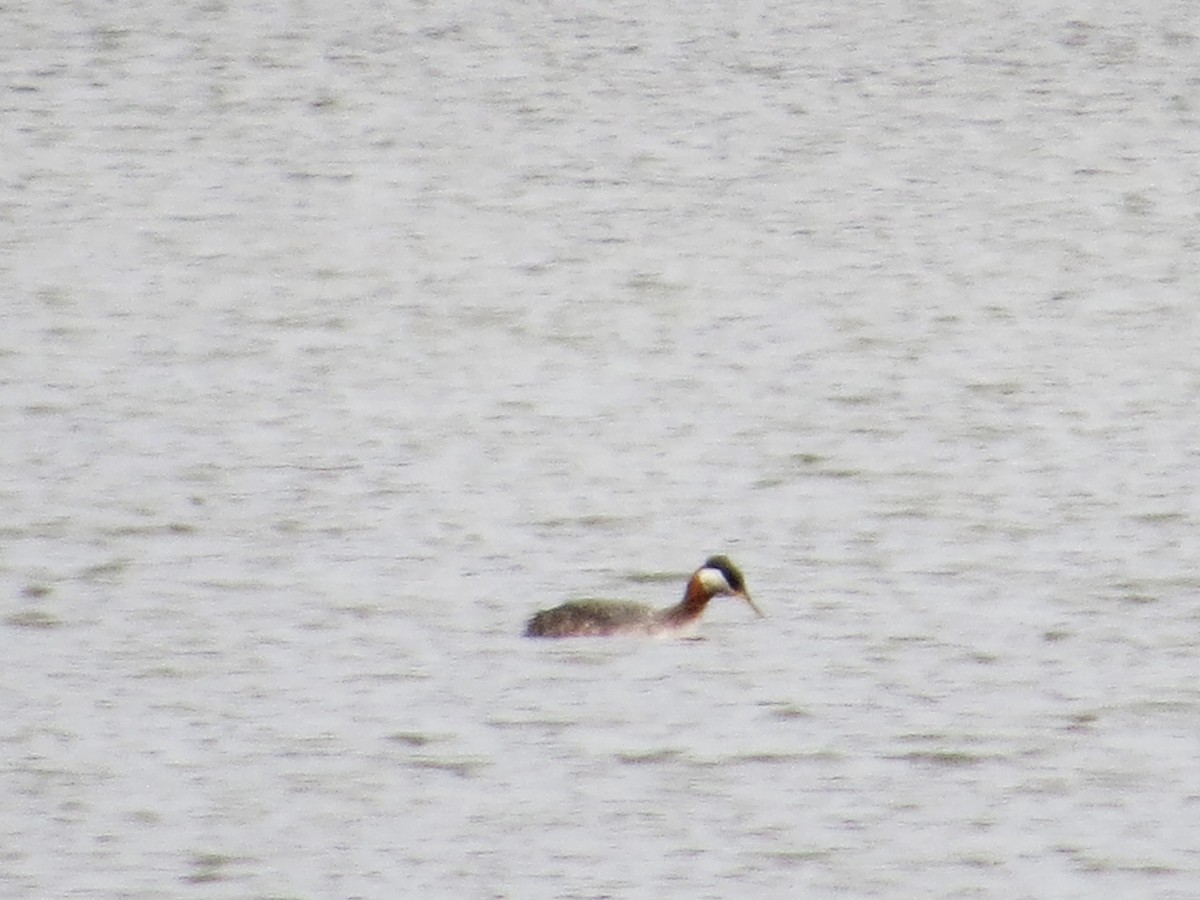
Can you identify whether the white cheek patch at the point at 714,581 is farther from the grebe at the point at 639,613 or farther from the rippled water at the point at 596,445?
the rippled water at the point at 596,445

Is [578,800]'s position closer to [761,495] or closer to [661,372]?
[761,495]

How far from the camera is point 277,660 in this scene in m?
11.8

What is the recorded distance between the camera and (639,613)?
12.0 meters

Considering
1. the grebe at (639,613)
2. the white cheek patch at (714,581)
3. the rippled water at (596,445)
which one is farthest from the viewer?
the white cheek patch at (714,581)

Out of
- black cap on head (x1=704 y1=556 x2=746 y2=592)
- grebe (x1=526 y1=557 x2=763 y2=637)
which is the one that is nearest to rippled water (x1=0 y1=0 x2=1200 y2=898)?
grebe (x1=526 y1=557 x2=763 y2=637)

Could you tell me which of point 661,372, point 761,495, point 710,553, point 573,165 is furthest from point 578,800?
point 573,165

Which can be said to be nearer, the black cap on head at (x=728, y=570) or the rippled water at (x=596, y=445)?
Answer: the rippled water at (x=596, y=445)

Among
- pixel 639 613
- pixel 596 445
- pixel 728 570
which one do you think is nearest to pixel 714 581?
pixel 728 570

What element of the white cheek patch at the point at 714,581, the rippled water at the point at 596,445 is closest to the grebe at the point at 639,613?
the white cheek patch at the point at 714,581

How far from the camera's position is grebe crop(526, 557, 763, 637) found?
11922 millimetres

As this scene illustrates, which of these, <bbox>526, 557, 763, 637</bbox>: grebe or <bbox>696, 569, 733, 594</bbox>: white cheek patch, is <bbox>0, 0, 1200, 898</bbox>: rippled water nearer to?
<bbox>526, 557, 763, 637</bbox>: grebe

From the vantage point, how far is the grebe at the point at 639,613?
1192 centimetres

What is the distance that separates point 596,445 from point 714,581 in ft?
11.6

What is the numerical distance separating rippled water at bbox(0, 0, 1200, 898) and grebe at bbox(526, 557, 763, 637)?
0.36ft
